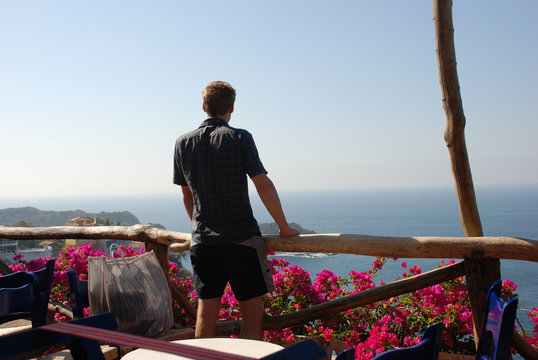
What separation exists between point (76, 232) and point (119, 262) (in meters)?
1.33

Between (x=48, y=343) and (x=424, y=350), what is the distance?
3.00 ft

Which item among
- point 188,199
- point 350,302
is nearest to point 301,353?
point 188,199

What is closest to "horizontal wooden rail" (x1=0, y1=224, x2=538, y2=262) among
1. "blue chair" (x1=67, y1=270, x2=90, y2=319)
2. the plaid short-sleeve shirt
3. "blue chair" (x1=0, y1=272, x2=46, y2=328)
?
the plaid short-sleeve shirt

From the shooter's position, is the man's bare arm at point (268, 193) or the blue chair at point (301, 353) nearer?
the blue chair at point (301, 353)

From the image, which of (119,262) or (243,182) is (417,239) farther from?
(119,262)

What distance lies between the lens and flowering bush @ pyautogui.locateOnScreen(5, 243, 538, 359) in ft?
9.22

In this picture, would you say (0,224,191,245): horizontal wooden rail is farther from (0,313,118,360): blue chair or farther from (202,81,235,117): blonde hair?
(0,313,118,360): blue chair

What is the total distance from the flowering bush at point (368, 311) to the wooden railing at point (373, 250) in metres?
0.18

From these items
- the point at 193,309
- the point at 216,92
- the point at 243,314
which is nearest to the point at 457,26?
the point at 216,92

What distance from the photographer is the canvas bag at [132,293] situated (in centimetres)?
241

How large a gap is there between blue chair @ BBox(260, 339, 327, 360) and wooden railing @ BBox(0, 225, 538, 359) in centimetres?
145

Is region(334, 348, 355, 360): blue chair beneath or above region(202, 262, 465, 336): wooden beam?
above

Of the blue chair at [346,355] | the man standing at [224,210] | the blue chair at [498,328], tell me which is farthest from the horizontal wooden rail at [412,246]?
the blue chair at [346,355]

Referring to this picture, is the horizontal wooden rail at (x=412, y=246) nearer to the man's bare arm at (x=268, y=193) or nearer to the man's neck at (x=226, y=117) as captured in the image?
the man's bare arm at (x=268, y=193)
